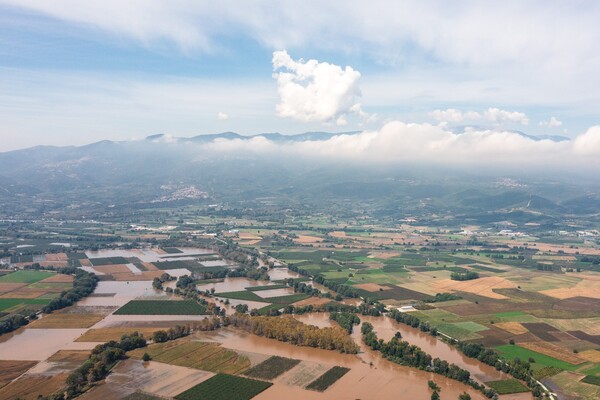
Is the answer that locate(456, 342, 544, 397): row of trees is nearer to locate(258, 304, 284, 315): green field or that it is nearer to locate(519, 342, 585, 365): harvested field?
locate(519, 342, 585, 365): harvested field

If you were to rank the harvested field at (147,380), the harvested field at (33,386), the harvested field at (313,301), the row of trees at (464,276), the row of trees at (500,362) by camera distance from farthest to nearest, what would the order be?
1. the row of trees at (464,276)
2. the harvested field at (313,301)
3. the row of trees at (500,362)
4. the harvested field at (147,380)
5. the harvested field at (33,386)

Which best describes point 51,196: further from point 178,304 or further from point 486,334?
point 486,334

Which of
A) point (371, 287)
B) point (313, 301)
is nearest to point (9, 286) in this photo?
point (313, 301)

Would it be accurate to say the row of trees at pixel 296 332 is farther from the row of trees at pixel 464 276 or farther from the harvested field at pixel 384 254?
the harvested field at pixel 384 254

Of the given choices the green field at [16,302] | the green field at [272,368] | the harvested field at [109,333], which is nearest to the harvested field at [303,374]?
the green field at [272,368]

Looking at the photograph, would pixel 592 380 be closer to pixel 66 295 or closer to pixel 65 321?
pixel 65 321
